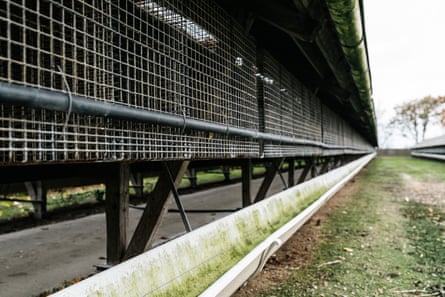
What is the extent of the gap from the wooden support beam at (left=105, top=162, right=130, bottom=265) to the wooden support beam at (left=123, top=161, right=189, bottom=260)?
101 millimetres

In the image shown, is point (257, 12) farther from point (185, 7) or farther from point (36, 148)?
point (36, 148)

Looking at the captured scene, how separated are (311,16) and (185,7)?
1.42m

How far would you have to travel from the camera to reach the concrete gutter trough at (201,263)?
148 centimetres

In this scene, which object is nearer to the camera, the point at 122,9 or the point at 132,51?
the point at 122,9

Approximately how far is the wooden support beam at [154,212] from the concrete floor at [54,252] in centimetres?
104

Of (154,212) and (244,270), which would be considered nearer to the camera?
(244,270)

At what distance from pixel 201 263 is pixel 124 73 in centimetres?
116

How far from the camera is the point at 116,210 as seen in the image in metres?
2.42

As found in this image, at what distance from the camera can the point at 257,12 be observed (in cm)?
366

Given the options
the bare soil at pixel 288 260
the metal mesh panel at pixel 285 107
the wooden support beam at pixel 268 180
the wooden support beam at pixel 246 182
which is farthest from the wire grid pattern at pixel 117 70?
the wooden support beam at pixel 268 180

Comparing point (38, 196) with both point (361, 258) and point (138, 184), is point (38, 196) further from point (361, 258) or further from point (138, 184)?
point (361, 258)

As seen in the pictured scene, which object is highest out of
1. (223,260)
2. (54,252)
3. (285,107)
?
(285,107)

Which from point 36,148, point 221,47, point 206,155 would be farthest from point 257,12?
point 36,148

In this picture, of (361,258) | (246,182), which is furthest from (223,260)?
(246,182)
